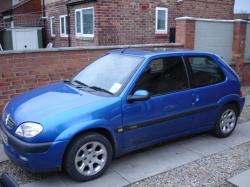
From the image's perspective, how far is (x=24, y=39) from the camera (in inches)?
598

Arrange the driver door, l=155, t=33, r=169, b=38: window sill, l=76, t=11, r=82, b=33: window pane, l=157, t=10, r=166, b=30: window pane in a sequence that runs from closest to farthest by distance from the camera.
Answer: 1. the driver door
2. l=155, t=33, r=169, b=38: window sill
3. l=157, t=10, r=166, b=30: window pane
4. l=76, t=11, r=82, b=33: window pane

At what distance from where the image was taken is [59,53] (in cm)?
687

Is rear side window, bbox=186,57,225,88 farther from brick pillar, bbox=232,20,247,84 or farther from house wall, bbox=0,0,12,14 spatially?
house wall, bbox=0,0,12,14

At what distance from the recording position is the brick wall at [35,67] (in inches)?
249

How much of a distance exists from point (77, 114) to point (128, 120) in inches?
28.3

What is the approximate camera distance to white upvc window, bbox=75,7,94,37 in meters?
11.1

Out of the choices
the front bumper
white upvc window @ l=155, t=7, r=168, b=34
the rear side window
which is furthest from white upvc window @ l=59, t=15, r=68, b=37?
the front bumper

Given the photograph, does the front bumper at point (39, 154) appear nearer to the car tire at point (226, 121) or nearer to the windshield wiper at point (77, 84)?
the windshield wiper at point (77, 84)

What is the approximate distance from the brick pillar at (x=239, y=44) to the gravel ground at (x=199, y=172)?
553 cm

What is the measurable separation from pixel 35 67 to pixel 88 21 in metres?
5.15

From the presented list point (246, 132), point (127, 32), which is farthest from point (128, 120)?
point (127, 32)

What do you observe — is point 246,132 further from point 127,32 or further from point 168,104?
point 127,32

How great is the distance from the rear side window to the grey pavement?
1460mm

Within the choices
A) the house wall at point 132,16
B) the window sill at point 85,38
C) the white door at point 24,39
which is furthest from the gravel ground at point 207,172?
the white door at point 24,39
